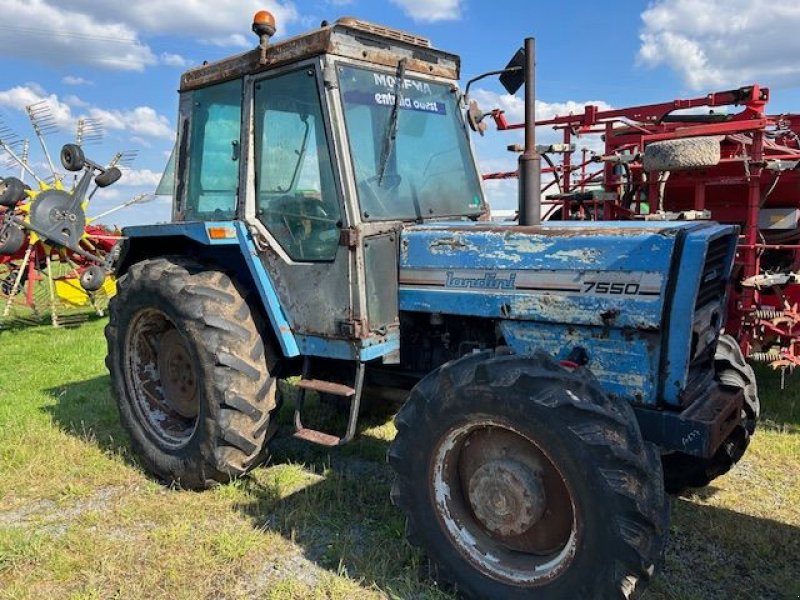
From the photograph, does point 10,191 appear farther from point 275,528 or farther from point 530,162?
point 530,162

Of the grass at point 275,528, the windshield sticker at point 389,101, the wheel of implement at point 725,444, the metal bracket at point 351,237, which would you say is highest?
the windshield sticker at point 389,101

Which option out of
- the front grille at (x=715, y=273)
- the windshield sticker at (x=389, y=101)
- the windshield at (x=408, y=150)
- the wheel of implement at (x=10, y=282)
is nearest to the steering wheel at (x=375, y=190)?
the windshield at (x=408, y=150)

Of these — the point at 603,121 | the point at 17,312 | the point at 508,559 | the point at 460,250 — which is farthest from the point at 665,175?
the point at 17,312

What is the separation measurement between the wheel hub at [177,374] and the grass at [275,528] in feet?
1.61

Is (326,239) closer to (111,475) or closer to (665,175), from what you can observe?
(111,475)

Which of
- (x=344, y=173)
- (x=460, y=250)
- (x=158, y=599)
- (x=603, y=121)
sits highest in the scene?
(x=603, y=121)

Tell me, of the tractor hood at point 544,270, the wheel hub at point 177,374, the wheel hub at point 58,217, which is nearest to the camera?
the tractor hood at point 544,270

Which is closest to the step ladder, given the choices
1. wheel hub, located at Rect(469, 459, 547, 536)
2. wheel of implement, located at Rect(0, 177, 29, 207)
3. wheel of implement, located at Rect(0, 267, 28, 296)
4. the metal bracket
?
the metal bracket

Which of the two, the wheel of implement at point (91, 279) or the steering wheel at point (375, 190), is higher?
the steering wheel at point (375, 190)

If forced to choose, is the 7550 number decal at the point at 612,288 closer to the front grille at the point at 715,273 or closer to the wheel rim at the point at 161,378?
the front grille at the point at 715,273

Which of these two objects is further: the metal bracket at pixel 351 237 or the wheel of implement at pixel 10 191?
the wheel of implement at pixel 10 191

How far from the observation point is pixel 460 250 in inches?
125

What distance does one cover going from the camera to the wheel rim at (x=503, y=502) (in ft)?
8.72

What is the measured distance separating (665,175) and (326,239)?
3472 mm
